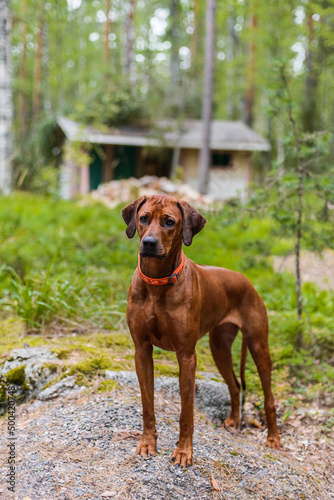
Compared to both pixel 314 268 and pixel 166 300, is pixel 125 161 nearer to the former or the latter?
pixel 314 268

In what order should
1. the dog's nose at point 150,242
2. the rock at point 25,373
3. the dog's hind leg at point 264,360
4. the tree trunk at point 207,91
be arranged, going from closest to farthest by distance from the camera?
the dog's nose at point 150,242, the dog's hind leg at point 264,360, the rock at point 25,373, the tree trunk at point 207,91

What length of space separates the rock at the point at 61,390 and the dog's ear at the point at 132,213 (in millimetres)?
1584

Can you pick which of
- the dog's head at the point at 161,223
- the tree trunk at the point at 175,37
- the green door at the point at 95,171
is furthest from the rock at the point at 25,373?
the tree trunk at the point at 175,37

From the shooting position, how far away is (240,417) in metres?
3.98

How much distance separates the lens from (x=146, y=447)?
9.52 feet

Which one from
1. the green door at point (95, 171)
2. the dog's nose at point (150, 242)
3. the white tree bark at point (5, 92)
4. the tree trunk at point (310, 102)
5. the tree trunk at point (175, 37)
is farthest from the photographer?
the tree trunk at point (175, 37)

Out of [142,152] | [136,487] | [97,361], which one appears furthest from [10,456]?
[142,152]

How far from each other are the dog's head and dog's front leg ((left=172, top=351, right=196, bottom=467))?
75 centimetres

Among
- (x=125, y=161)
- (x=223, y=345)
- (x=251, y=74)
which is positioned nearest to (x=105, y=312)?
(x=223, y=345)

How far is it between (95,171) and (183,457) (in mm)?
16702

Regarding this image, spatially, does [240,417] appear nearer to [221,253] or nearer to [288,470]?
[288,470]

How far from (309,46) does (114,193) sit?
35.7ft

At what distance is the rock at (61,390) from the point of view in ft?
11.7

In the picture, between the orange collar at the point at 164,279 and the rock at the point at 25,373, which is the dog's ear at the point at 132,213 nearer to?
the orange collar at the point at 164,279
